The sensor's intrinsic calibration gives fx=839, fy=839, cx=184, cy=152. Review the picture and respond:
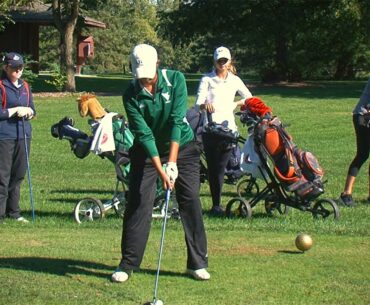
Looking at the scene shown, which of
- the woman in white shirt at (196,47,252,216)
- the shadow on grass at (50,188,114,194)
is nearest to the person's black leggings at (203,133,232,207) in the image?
the woman in white shirt at (196,47,252,216)

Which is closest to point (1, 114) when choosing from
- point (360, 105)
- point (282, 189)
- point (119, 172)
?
point (119, 172)

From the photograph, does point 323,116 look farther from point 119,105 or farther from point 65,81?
point 65,81

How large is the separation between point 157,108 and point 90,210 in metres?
4.02

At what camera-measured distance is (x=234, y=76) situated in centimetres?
1073

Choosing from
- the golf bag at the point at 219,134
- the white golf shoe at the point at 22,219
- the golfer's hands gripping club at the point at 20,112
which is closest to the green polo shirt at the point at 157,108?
the golf bag at the point at 219,134

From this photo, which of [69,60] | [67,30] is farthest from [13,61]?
[69,60]

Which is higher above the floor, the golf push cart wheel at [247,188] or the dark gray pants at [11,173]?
the dark gray pants at [11,173]

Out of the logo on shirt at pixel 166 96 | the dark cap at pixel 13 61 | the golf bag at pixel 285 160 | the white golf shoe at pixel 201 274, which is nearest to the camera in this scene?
the logo on shirt at pixel 166 96

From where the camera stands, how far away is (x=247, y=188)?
12.7m

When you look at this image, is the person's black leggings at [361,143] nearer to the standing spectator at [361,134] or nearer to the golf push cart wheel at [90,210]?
the standing spectator at [361,134]

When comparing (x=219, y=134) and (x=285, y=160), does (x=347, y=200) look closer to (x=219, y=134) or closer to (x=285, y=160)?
(x=285, y=160)

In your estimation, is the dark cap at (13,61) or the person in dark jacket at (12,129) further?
the person in dark jacket at (12,129)

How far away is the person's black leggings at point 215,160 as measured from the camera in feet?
34.1

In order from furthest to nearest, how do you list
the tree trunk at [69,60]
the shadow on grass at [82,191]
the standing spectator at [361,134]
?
the tree trunk at [69,60], the shadow on grass at [82,191], the standing spectator at [361,134]
